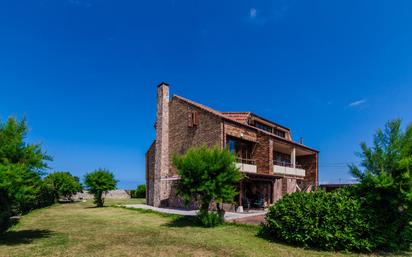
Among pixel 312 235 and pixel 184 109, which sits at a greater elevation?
pixel 184 109

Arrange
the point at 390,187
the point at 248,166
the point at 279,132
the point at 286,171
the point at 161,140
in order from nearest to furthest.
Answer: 1. the point at 390,187
2. the point at 248,166
3. the point at 161,140
4. the point at 286,171
5. the point at 279,132

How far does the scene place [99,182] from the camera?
25359 mm

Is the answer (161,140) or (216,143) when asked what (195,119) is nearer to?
(216,143)

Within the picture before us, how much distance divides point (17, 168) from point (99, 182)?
57.9 ft

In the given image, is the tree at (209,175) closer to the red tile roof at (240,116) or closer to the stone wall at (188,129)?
the stone wall at (188,129)

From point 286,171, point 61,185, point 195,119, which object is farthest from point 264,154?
point 61,185

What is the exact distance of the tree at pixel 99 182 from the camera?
25.3 metres

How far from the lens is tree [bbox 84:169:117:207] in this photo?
2527cm

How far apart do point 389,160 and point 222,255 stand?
6609 mm

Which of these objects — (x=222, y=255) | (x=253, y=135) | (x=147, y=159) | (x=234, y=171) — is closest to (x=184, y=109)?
(x=253, y=135)

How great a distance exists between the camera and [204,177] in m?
13.1

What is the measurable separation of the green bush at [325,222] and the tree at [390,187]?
0.45 meters

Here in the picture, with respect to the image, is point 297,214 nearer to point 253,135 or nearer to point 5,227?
point 5,227

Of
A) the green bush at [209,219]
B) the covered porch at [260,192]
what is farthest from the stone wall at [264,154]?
the green bush at [209,219]
